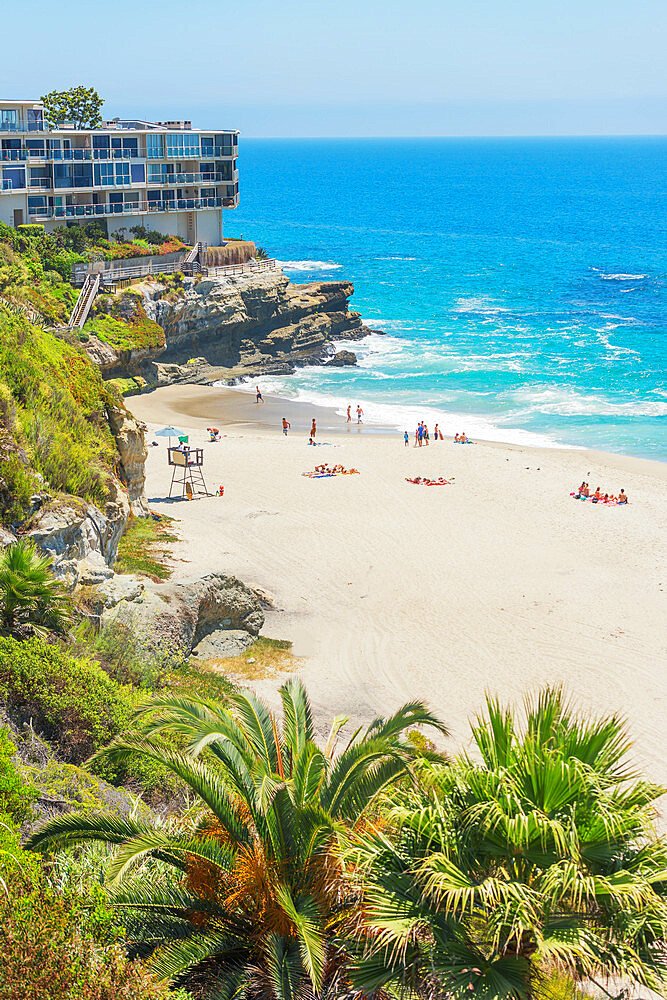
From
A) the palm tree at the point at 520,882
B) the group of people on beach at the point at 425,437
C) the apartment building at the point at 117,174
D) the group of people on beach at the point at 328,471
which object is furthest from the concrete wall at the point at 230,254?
the palm tree at the point at 520,882

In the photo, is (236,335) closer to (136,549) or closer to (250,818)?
(136,549)

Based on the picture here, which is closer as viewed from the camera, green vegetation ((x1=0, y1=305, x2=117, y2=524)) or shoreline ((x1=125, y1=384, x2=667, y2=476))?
green vegetation ((x1=0, y1=305, x2=117, y2=524))

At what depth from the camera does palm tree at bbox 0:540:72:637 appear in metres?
12.0

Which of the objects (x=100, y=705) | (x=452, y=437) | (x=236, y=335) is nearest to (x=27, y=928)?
(x=100, y=705)

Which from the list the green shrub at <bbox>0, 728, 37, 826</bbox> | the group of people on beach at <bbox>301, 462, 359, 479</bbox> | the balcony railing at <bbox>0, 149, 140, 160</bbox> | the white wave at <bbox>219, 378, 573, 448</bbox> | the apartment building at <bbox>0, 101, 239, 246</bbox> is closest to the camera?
the green shrub at <bbox>0, 728, 37, 826</bbox>

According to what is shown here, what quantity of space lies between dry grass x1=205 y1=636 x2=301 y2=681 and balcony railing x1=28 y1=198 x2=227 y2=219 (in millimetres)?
34295

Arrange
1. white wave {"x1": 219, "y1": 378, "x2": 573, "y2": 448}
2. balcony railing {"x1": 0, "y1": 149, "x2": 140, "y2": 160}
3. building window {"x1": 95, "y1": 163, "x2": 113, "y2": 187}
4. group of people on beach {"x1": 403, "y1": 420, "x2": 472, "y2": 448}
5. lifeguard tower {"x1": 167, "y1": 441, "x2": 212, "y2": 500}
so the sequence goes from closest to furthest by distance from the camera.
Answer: lifeguard tower {"x1": 167, "y1": 441, "x2": 212, "y2": 500} < group of people on beach {"x1": 403, "y1": 420, "x2": 472, "y2": 448} < white wave {"x1": 219, "y1": 378, "x2": 573, "y2": 448} < balcony railing {"x1": 0, "y1": 149, "x2": 140, "y2": 160} < building window {"x1": 95, "y1": 163, "x2": 113, "y2": 187}

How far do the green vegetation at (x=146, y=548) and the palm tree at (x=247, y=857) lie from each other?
1213 centimetres

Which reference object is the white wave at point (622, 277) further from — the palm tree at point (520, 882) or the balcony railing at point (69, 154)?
the palm tree at point (520, 882)

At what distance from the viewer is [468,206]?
150875 millimetres

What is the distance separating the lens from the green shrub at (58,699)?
10977 mm

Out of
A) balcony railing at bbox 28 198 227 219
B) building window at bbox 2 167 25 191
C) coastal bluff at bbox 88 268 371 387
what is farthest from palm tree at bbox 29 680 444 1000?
balcony railing at bbox 28 198 227 219

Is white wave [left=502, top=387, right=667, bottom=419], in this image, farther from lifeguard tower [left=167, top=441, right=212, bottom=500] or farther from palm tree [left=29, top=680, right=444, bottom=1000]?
palm tree [left=29, top=680, right=444, bottom=1000]

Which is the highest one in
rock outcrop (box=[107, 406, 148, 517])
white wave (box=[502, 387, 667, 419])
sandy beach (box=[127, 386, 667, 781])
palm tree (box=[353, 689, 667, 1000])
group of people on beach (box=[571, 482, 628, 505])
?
palm tree (box=[353, 689, 667, 1000])
